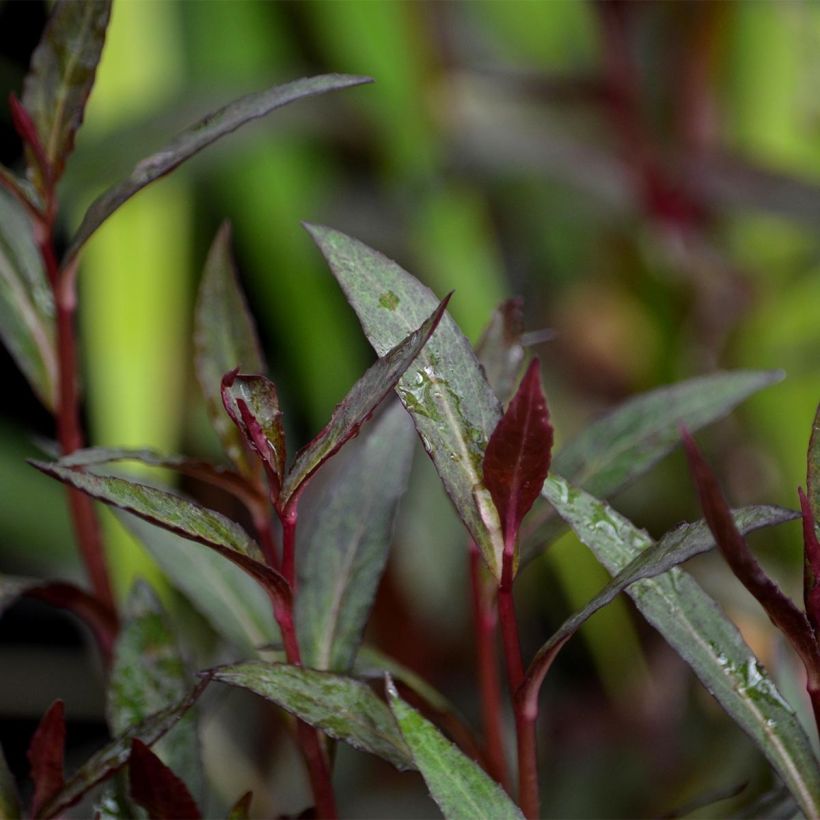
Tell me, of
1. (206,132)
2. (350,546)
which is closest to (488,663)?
(350,546)

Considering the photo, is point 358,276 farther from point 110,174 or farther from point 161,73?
point 161,73

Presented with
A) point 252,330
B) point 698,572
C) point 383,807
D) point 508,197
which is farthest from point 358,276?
point 508,197

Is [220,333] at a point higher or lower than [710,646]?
higher

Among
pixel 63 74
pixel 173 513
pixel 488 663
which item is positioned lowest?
pixel 488 663

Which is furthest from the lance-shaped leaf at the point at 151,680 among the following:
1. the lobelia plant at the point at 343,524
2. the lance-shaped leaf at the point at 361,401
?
the lance-shaped leaf at the point at 361,401

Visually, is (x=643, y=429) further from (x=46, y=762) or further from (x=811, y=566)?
(x=46, y=762)

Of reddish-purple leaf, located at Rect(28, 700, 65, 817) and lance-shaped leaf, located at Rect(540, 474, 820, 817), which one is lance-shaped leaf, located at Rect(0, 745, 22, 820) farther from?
lance-shaped leaf, located at Rect(540, 474, 820, 817)

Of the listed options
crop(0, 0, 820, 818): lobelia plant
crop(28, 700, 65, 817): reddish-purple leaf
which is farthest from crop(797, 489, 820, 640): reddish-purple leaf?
crop(28, 700, 65, 817): reddish-purple leaf
